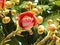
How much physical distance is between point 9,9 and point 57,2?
0.18m

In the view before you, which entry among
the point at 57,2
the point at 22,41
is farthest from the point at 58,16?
the point at 22,41

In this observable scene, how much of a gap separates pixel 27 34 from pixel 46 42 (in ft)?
0.32

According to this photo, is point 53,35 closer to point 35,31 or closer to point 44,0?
point 35,31

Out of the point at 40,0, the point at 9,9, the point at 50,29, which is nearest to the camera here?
the point at 50,29

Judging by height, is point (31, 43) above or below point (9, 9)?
below

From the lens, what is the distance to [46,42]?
0.54m

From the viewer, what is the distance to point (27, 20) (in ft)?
1.61

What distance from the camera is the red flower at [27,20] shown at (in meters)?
0.49

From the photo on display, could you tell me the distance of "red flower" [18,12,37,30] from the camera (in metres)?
0.49

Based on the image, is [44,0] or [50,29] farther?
[44,0]

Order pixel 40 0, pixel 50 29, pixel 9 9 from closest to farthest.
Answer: pixel 50 29 < pixel 9 9 < pixel 40 0

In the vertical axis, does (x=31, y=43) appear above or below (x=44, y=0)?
below

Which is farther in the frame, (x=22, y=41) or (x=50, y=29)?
(x=22, y=41)

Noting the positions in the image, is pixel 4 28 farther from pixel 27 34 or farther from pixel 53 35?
pixel 53 35
